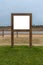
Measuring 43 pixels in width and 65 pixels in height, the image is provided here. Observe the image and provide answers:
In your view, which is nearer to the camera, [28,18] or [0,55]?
→ [0,55]

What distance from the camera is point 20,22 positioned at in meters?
10.7

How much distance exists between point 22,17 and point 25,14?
224mm

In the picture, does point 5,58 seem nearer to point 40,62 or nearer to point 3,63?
point 3,63

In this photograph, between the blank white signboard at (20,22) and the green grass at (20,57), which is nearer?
the green grass at (20,57)

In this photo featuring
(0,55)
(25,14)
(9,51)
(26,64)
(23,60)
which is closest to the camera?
(26,64)

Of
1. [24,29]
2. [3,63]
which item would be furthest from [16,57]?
[24,29]

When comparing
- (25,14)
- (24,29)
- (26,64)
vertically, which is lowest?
(26,64)

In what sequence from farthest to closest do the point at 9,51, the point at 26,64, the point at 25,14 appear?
the point at 25,14 → the point at 9,51 → the point at 26,64

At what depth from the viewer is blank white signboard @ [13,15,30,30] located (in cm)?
1062

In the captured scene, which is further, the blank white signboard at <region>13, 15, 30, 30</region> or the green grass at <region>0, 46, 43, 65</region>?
the blank white signboard at <region>13, 15, 30, 30</region>

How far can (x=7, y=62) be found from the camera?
7383mm

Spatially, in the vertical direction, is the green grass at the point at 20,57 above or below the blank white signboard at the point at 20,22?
below

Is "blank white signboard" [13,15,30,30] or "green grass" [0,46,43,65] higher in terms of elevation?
"blank white signboard" [13,15,30,30]

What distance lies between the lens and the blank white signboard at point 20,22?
34.8 ft
